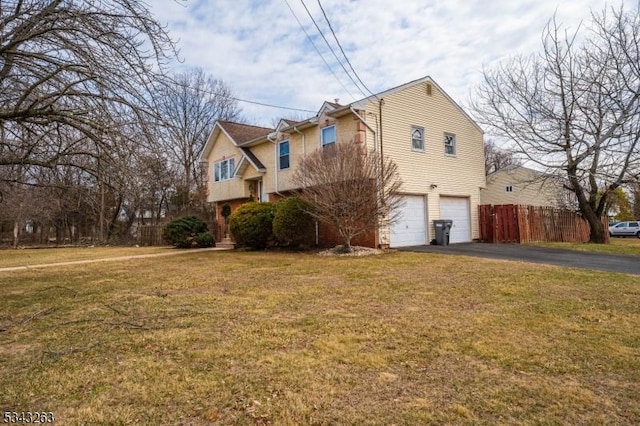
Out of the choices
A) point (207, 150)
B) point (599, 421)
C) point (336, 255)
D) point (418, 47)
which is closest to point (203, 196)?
point (207, 150)

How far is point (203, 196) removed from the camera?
102 feet

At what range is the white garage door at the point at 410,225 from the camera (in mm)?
15900

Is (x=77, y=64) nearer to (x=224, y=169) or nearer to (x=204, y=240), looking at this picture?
(x=204, y=240)

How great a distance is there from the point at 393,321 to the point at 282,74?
12014 millimetres

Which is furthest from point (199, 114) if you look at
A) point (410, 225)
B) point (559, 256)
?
point (559, 256)

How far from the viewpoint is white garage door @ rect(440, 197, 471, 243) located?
17.8 m

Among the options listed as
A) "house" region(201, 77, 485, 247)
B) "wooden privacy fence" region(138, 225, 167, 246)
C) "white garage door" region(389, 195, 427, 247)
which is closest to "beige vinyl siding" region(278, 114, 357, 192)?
"house" region(201, 77, 485, 247)

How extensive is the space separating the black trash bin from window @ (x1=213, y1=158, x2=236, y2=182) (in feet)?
38.6

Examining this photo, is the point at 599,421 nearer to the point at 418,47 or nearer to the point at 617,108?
the point at 418,47

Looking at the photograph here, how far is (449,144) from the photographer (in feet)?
61.2

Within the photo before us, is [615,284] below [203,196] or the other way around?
below

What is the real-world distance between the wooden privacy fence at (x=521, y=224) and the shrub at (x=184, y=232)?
1416 cm

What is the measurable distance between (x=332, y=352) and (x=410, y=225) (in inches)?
499

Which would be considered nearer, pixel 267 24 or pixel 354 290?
pixel 354 290
